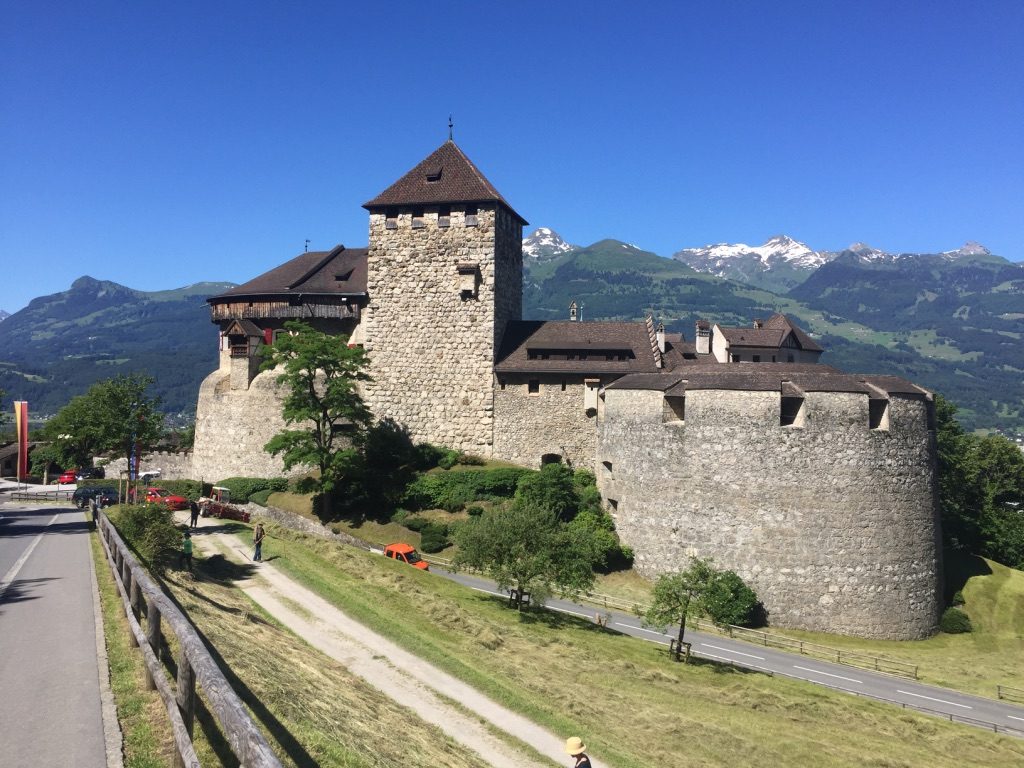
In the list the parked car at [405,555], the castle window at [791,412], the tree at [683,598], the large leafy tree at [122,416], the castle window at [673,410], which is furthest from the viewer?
the castle window at [673,410]

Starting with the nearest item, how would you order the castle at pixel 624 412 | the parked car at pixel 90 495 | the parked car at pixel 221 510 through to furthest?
1. the castle at pixel 624 412
2. the parked car at pixel 221 510
3. the parked car at pixel 90 495

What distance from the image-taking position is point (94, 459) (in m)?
70.8

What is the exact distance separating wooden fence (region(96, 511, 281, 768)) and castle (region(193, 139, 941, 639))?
30662 mm

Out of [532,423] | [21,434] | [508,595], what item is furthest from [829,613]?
[21,434]

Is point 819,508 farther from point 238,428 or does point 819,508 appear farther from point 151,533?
point 238,428

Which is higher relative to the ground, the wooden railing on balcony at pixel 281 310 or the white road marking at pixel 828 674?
the wooden railing on balcony at pixel 281 310

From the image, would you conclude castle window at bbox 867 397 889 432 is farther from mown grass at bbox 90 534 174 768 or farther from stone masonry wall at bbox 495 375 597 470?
mown grass at bbox 90 534 174 768

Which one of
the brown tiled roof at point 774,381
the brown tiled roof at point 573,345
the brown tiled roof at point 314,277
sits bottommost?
the brown tiled roof at point 774,381

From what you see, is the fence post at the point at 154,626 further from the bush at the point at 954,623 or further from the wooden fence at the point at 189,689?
the bush at the point at 954,623

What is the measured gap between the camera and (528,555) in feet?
109

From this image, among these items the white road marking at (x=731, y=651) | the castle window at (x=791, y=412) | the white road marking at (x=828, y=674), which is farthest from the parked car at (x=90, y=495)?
the white road marking at (x=828, y=674)

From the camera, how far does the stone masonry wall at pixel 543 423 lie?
4700 cm

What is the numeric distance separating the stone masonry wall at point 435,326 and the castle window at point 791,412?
722 inches

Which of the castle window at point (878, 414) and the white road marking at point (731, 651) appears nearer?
the white road marking at point (731, 651)
